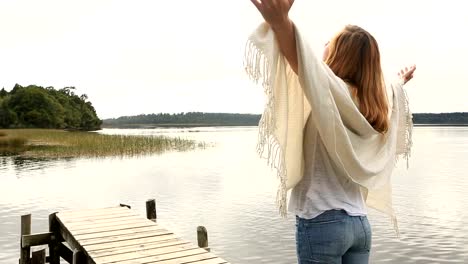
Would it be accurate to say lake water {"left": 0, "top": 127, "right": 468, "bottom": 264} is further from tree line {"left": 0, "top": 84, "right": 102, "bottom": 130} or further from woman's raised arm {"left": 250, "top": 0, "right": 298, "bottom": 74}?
tree line {"left": 0, "top": 84, "right": 102, "bottom": 130}

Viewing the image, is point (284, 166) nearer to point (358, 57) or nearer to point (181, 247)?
point (358, 57)

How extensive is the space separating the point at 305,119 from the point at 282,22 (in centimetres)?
51

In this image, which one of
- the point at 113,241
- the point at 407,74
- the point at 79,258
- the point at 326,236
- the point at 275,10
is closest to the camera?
the point at 275,10

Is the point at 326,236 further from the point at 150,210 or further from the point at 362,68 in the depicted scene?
the point at 150,210

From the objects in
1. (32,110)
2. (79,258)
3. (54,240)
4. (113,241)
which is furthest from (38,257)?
(32,110)

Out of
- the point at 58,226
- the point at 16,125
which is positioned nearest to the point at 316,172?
the point at 58,226

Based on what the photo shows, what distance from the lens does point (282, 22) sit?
6.84ft

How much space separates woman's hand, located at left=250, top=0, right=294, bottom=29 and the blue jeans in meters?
0.89

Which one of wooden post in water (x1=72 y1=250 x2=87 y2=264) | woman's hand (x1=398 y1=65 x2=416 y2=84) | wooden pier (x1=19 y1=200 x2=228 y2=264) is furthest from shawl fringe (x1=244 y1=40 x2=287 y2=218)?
wooden post in water (x1=72 y1=250 x2=87 y2=264)

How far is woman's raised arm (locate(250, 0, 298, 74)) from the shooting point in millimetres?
2043

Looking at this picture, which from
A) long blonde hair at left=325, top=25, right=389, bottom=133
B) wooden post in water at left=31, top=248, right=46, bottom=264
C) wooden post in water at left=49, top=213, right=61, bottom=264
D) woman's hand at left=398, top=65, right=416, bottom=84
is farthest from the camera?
wooden post in water at left=49, top=213, right=61, bottom=264

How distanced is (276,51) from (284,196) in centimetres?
75

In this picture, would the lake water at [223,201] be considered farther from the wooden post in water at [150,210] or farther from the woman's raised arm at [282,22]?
the woman's raised arm at [282,22]

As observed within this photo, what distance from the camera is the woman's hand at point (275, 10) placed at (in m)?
2.04
